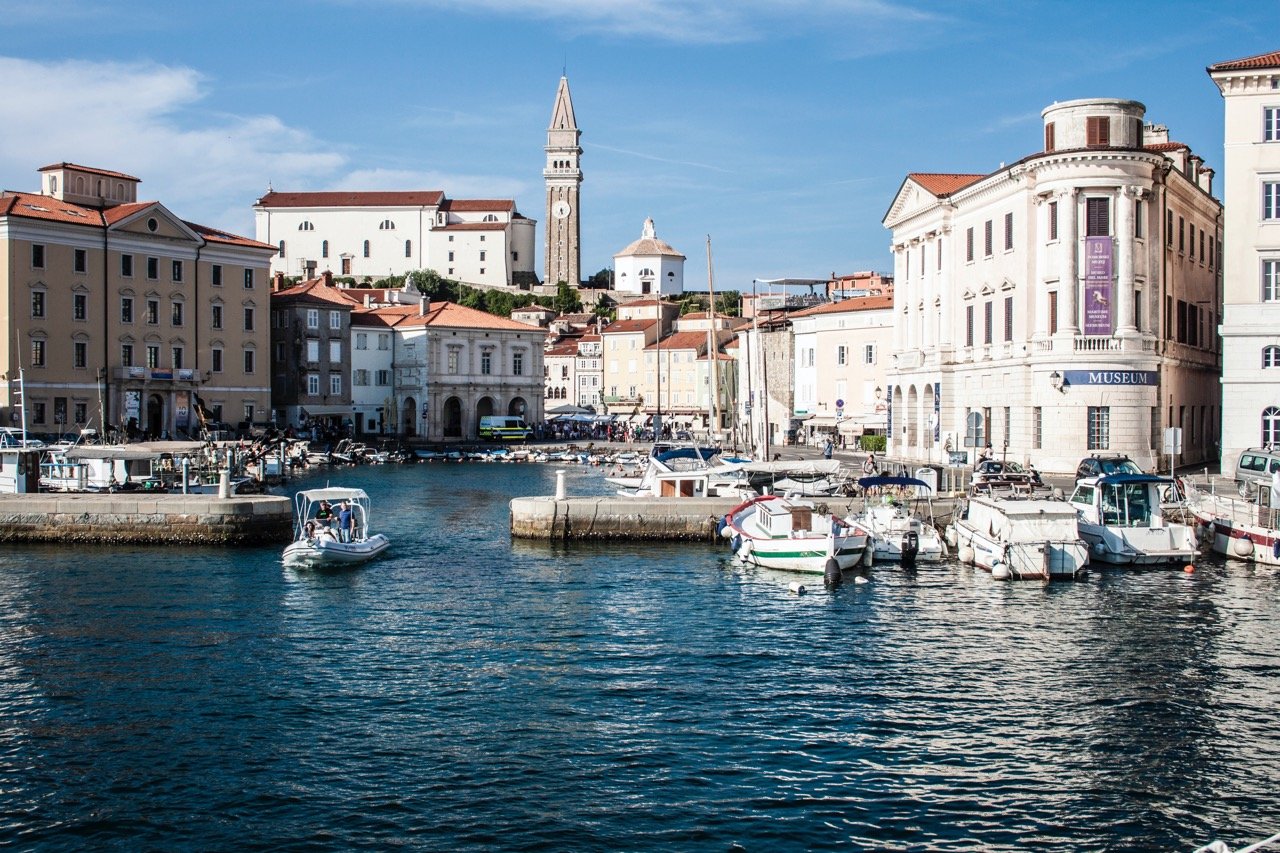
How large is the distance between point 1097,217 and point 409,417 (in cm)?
6559

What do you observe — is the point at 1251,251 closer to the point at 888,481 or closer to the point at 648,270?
the point at 888,481

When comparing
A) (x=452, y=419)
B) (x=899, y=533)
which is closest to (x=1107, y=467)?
(x=899, y=533)

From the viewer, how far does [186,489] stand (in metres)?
47.0

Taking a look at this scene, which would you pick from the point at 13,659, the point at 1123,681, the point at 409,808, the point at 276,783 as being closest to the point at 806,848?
the point at 409,808

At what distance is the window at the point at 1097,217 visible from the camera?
49.6 metres

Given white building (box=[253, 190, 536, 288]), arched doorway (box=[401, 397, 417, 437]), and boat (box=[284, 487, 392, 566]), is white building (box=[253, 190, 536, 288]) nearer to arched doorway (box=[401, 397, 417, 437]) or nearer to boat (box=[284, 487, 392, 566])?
arched doorway (box=[401, 397, 417, 437])

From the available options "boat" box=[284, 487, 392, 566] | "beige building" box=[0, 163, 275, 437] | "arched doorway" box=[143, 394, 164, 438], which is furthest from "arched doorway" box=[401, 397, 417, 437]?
"boat" box=[284, 487, 392, 566]

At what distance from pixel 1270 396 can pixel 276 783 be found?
133 feet

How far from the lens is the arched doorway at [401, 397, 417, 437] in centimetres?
10375

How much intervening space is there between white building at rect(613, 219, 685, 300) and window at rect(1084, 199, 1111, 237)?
117 m

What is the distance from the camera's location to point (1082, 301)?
49.5m

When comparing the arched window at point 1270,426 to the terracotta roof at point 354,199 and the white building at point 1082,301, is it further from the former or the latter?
the terracotta roof at point 354,199

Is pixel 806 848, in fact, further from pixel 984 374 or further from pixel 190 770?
pixel 984 374

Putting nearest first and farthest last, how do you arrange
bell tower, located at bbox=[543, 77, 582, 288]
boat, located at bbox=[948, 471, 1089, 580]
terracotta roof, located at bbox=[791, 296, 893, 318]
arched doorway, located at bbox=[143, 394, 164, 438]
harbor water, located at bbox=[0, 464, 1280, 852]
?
harbor water, located at bbox=[0, 464, 1280, 852] → boat, located at bbox=[948, 471, 1089, 580] → terracotta roof, located at bbox=[791, 296, 893, 318] → arched doorway, located at bbox=[143, 394, 164, 438] → bell tower, located at bbox=[543, 77, 582, 288]
